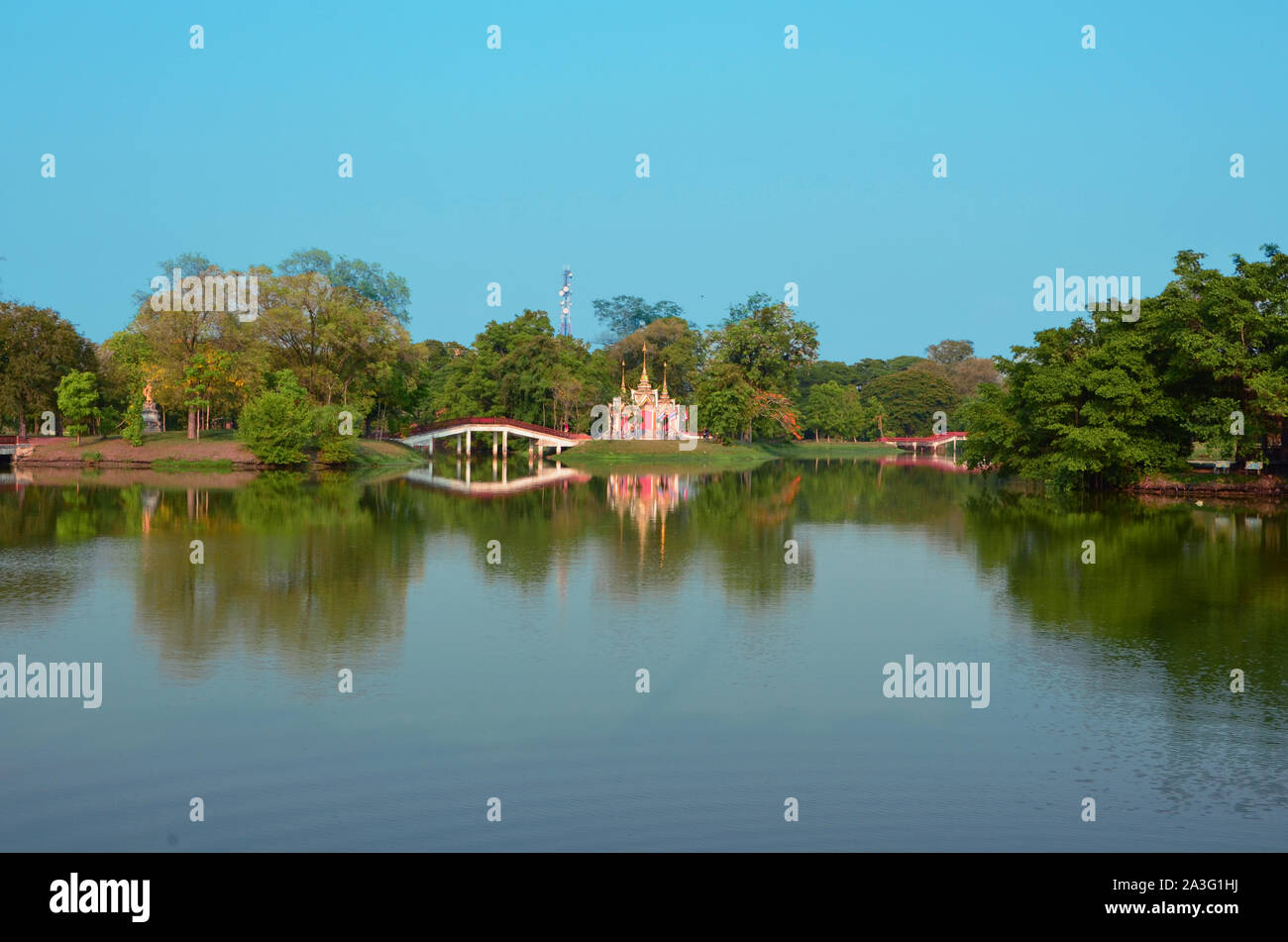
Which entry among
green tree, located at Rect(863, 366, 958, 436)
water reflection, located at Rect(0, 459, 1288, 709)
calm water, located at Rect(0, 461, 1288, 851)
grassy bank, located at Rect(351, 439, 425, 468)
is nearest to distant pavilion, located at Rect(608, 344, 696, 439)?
grassy bank, located at Rect(351, 439, 425, 468)

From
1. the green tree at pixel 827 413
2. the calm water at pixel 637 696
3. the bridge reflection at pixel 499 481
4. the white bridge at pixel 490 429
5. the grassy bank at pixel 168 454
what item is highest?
the green tree at pixel 827 413

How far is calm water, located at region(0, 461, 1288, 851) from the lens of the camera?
391 inches

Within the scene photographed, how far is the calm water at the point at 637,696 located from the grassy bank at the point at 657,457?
44.6 m

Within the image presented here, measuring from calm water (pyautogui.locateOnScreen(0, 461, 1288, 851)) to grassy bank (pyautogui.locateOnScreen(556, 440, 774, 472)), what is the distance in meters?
44.6

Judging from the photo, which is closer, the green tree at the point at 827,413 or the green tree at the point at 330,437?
the green tree at the point at 330,437

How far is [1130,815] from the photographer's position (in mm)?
9969

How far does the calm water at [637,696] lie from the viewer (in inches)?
391

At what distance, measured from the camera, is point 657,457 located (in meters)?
78.4

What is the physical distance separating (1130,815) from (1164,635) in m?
8.05

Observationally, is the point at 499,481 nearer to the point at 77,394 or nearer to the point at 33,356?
the point at 77,394

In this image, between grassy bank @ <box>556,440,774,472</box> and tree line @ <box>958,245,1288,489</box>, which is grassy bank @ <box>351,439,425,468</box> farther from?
tree line @ <box>958,245,1288,489</box>

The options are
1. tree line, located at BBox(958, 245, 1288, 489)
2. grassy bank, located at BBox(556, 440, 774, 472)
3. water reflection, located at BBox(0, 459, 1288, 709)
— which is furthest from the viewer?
grassy bank, located at BBox(556, 440, 774, 472)

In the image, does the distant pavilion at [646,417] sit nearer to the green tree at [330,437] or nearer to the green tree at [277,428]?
the green tree at [330,437]

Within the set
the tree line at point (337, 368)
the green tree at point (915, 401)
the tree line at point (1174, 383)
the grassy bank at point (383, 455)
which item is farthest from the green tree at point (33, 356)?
the green tree at point (915, 401)
